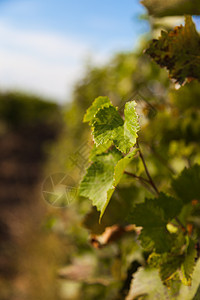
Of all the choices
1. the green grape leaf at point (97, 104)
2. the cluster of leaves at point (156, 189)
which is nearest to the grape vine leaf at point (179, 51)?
the cluster of leaves at point (156, 189)

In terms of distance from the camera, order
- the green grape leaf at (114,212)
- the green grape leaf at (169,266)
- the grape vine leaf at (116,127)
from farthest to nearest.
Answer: the green grape leaf at (114,212) < the green grape leaf at (169,266) < the grape vine leaf at (116,127)

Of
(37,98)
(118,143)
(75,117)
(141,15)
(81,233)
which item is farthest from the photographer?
(37,98)

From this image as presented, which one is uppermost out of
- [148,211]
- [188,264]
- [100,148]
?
[100,148]

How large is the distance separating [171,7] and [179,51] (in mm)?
104

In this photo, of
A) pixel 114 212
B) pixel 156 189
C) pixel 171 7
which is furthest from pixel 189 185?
pixel 171 7

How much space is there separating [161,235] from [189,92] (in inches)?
29.3

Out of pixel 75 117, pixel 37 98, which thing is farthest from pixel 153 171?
pixel 37 98

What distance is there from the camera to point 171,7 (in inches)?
25.8

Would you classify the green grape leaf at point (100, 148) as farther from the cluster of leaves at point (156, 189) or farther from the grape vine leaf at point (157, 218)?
the grape vine leaf at point (157, 218)

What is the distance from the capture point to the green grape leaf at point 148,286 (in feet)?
2.04

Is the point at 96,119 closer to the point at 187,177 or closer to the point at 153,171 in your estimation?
the point at 187,177

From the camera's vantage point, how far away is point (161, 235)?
1.92 feet

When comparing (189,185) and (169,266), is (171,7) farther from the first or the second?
(169,266)

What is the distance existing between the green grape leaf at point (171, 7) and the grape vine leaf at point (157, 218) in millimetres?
367
